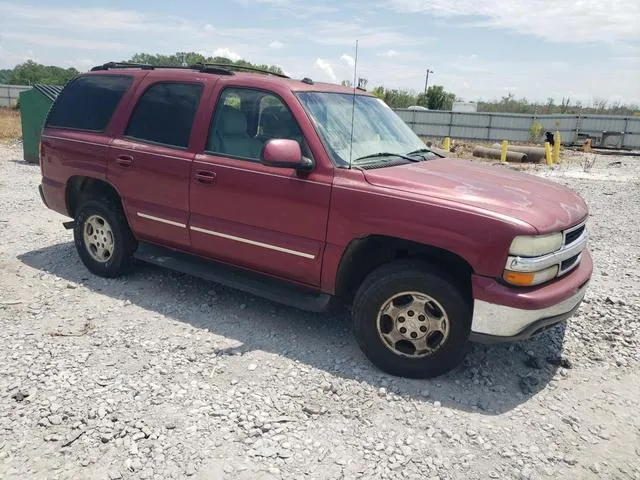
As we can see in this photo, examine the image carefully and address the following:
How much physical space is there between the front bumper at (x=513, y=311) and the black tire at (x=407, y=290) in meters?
0.13

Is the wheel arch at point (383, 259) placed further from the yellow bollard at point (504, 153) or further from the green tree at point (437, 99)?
the green tree at point (437, 99)

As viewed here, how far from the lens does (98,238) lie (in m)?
5.15

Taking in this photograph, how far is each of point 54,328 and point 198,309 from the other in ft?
3.74

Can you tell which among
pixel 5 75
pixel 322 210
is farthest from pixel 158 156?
pixel 5 75

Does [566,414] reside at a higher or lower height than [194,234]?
lower

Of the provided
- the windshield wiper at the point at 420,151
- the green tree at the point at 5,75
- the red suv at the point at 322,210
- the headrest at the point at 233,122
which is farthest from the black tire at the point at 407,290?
the green tree at the point at 5,75

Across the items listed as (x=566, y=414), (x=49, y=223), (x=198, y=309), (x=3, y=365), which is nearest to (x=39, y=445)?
(x=3, y=365)

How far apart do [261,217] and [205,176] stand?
24.8 inches

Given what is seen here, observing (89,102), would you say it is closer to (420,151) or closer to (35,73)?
(420,151)

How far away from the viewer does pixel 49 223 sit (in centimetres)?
714

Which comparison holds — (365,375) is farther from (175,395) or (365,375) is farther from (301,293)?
(175,395)

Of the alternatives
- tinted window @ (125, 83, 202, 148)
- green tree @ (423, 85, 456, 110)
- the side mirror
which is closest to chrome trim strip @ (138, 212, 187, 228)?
tinted window @ (125, 83, 202, 148)

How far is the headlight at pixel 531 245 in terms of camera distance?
3.07 meters

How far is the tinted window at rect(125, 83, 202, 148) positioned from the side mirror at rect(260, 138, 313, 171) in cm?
115
